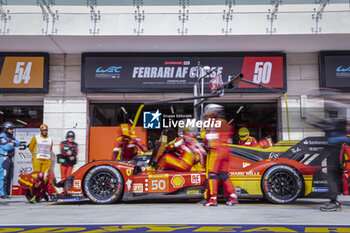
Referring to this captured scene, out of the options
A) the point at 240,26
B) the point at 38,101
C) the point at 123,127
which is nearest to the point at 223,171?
the point at 123,127

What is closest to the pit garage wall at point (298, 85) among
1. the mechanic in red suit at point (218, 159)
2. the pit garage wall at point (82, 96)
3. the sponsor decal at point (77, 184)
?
the pit garage wall at point (82, 96)

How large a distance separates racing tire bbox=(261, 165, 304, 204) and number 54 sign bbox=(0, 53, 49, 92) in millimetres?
7611

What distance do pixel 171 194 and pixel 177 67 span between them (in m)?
5.70

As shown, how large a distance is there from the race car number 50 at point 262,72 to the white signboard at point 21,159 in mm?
7011

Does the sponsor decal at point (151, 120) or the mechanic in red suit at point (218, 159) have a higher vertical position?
the sponsor decal at point (151, 120)

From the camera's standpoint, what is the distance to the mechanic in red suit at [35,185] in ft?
21.5

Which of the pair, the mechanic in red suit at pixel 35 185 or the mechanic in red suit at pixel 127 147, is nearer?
the mechanic in red suit at pixel 35 185

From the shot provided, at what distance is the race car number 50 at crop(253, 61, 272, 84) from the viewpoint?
10.6 metres

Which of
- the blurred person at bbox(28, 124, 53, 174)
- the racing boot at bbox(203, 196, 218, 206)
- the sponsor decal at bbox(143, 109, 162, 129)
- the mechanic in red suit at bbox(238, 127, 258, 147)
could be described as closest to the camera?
the racing boot at bbox(203, 196, 218, 206)

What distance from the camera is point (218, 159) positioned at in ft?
18.2

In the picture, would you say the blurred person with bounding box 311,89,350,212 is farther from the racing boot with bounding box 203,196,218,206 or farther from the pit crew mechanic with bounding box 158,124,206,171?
the pit crew mechanic with bounding box 158,124,206,171

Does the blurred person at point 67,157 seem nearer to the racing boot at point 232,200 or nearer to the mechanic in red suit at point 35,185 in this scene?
the mechanic in red suit at point 35,185

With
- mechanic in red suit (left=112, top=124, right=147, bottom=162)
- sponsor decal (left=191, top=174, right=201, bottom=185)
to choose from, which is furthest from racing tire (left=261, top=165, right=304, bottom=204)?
mechanic in red suit (left=112, top=124, right=147, bottom=162)

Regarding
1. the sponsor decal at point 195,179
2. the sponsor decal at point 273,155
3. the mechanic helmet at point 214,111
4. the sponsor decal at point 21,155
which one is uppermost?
the mechanic helmet at point 214,111
